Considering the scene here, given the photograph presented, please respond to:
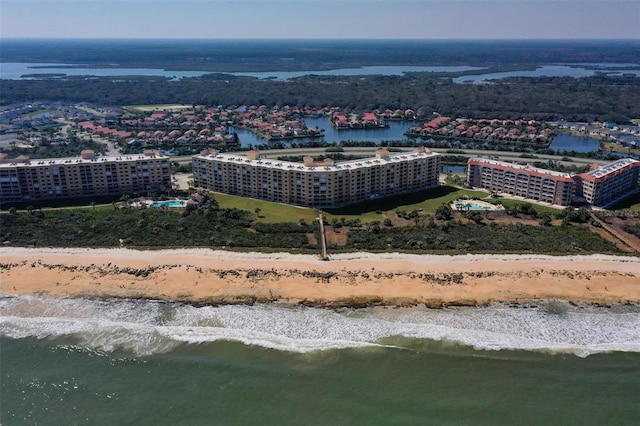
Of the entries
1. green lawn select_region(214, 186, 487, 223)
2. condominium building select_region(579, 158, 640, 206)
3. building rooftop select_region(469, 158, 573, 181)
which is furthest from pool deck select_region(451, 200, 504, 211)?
condominium building select_region(579, 158, 640, 206)

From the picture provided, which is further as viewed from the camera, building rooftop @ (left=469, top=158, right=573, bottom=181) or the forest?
the forest

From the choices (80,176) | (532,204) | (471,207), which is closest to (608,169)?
(532,204)

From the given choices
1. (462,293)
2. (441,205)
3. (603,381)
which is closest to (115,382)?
(462,293)

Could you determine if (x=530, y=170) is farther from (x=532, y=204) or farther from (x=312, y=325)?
(x=312, y=325)

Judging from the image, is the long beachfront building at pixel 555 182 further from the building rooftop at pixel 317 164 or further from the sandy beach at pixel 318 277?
the sandy beach at pixel 318 277

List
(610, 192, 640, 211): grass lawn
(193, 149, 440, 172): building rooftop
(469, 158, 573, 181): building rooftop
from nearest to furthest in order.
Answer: (610, 192, 640, 211): grass lawn → (193, 149, 440, 172): building rooftop → (469, 158, 573, 181): building rooftop

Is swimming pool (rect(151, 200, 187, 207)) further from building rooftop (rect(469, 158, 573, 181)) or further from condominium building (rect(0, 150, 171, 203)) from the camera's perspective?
building rooftop (rect(469, 158, 573, 181))

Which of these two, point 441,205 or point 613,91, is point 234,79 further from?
point 441,205
